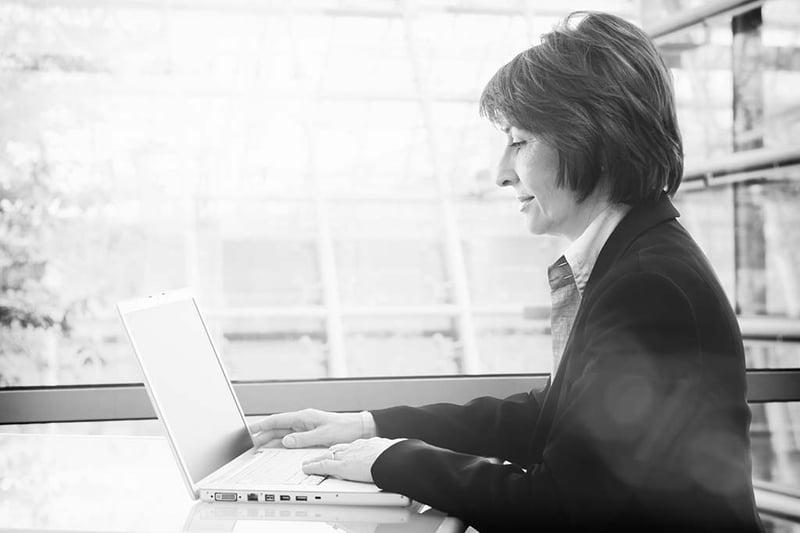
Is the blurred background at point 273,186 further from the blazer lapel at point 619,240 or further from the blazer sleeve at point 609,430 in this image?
the blazer sleeve at point 609,430

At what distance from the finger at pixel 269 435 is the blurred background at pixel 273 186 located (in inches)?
98.3

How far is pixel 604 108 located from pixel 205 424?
74cm

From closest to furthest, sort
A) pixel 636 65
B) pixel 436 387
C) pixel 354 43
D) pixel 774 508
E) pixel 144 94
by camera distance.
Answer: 1. pixel 636 65
2. pixel 436 387
3. pixel 774 508
4. pixel 144 94
5. pixel 354 43

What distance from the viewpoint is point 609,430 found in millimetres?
853

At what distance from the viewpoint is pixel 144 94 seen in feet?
14.0

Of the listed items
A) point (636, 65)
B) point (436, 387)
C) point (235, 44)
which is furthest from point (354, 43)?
point (636, 65)

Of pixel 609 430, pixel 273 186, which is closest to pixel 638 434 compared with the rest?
pixel 609 430

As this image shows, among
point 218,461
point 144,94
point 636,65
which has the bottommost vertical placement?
point 218,461

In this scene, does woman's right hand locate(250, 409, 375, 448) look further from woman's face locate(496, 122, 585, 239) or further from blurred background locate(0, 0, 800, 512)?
blurred background locate(0, 0, 800, 512)

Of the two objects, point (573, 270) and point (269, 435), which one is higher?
point (573, 270)

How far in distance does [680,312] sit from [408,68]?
398 centimetres

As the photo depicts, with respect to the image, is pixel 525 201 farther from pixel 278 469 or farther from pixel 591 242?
pixel 278 469

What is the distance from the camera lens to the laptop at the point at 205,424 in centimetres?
100

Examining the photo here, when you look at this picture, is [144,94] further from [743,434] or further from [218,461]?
[743,434]
